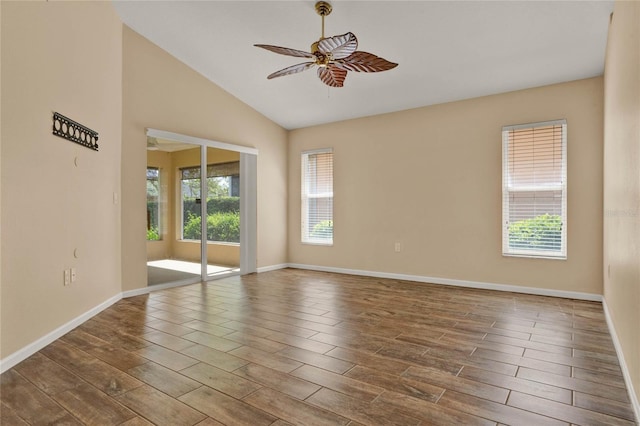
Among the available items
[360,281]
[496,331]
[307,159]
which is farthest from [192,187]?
[496,331]

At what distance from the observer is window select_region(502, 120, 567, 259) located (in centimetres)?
435

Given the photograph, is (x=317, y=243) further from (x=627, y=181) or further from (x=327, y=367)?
(x=627, y=181)

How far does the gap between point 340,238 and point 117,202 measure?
3.34m

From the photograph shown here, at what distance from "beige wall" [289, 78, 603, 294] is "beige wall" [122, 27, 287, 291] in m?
0.72

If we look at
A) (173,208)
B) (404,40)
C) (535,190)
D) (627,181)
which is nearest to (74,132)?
(173,208)

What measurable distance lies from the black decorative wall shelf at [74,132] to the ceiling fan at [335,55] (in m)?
1.75

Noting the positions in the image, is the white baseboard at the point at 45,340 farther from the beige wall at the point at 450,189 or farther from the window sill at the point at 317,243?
the beige wall at the point at 450,189

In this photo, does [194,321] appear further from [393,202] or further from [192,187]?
[393,202]

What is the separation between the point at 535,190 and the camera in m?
4.50

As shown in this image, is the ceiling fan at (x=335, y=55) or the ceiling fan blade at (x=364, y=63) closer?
the ceiling fan at (x=335, y=55)

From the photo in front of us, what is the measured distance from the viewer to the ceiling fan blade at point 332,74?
11.0 ft

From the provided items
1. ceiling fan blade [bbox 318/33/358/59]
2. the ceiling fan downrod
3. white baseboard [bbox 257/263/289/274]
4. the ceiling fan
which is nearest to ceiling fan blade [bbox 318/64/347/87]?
the ceiling fan

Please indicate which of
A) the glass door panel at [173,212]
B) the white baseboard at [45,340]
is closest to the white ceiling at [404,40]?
the glass door panel at [173,212]

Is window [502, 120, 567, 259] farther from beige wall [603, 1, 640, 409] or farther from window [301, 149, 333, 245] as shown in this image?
window [301, 149, 333, 245]
